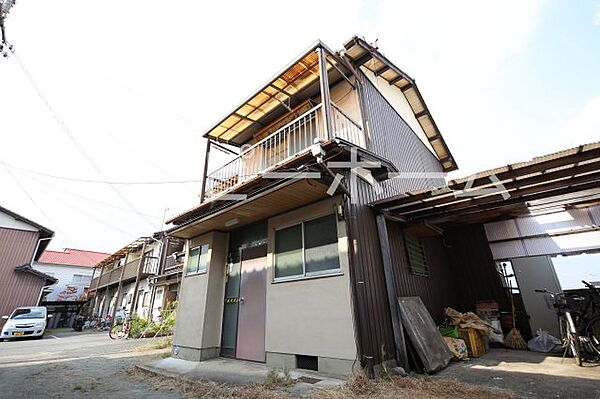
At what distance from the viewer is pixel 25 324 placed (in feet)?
39.9

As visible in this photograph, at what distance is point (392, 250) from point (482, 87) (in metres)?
5.87

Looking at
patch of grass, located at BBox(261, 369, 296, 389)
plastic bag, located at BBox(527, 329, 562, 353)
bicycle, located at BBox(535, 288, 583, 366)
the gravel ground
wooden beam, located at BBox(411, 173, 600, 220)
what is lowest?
the gravel ground

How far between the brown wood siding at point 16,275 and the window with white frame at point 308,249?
59.8ft

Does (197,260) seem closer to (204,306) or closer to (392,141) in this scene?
(204,306)

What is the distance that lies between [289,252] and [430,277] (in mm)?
3635

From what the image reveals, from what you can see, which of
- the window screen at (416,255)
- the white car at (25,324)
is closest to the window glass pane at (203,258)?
the window screen at (416,255)

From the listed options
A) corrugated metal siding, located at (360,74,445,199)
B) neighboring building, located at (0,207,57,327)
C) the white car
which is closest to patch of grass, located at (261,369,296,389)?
corrugated metal siding, located at (360,74,445,199)

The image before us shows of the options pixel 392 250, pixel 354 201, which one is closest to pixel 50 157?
pixel 354 201

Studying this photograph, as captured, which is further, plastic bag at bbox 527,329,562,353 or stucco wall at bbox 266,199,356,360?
plastic bag at bbox 527,329,562,353

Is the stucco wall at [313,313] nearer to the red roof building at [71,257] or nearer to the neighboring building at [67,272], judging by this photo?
the neighboring building at [67,272]

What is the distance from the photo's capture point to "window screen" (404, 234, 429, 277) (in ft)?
19.7

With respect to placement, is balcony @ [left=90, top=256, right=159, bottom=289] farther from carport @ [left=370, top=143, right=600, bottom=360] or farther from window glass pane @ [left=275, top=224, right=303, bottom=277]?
carport @ [left=370, top=143, right=600, bottom=360]

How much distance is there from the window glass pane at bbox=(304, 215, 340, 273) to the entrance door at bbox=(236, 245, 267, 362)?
1362 millimetres

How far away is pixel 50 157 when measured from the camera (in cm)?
760
